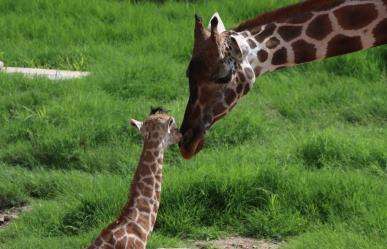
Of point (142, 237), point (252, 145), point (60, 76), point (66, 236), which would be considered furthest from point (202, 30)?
point (60, 76)

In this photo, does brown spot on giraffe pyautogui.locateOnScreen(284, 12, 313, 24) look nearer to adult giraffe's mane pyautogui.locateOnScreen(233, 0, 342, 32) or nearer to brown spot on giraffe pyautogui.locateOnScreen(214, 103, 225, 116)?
→ adult giraffe's mane pyautogui.locateOnScreen(233, 0, 342, 32)

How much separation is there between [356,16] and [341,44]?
176 millimetres

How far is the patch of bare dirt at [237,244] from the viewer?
7.16 m

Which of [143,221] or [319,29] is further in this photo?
[143,221]

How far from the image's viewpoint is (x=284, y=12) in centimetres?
514

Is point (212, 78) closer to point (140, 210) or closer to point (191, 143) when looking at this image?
point (191, 143)

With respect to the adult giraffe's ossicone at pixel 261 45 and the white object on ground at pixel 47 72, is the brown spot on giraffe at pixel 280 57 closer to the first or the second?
the adult giraffe's ossicone at pixel 261 45

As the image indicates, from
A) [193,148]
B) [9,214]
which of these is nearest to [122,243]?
[193,148]

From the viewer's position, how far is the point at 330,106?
9586 mm

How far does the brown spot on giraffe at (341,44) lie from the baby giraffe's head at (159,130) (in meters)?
1.67

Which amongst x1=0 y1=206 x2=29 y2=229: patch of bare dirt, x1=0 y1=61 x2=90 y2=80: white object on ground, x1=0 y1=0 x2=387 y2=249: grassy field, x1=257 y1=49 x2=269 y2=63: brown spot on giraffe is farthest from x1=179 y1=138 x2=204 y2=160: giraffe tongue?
x1=0 y1=61 x2=90 y2=80: white object on ground

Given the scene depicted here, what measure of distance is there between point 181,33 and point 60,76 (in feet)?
A: 4.68

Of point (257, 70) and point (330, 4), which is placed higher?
point (330, 4)

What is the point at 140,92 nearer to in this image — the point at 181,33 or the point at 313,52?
the point at 181,33
